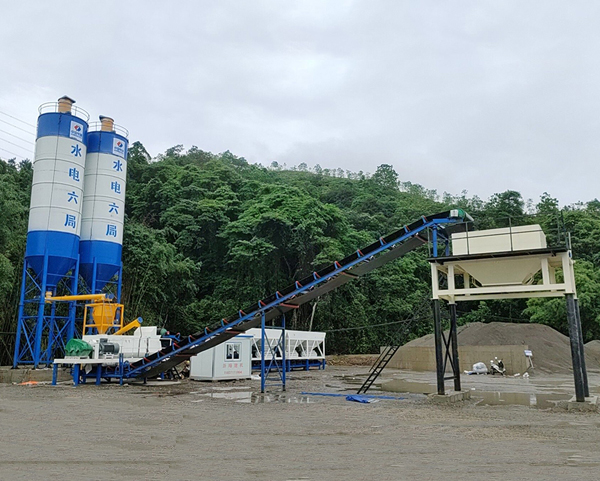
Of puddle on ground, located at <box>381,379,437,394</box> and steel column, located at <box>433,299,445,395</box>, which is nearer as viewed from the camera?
steel column, located at <box>433,299,445,395</box>

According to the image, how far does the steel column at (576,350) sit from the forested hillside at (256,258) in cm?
2514

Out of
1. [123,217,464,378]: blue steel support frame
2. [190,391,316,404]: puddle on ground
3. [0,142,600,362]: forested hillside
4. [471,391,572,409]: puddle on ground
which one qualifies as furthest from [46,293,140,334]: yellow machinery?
[471,391,572,409]: puddle on ground

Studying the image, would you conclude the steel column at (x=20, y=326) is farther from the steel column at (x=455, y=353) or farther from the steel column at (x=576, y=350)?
the steel column at (x=576, y=350)

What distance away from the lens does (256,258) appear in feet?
145

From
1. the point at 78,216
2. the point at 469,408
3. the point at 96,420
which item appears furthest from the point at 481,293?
the point at 78,216

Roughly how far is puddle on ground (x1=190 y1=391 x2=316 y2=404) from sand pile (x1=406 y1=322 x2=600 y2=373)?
20.7 metres

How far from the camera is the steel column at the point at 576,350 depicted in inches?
550

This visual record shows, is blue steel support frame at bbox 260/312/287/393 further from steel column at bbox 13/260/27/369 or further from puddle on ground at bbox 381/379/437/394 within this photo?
steel column at bbox 13/260/27/369

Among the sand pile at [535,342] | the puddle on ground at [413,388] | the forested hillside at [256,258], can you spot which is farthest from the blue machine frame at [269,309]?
the sand pile at [535,342]

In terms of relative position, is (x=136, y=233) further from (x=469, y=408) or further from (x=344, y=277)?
(x=469, y=408)

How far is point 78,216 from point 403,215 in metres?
42.1

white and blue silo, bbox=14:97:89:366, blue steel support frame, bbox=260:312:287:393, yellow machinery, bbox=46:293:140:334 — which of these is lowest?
blue steel support frame, bbox=260:312:287:393

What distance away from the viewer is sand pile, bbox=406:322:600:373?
107 feet

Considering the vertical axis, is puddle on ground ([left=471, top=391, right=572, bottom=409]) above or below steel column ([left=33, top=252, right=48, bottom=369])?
below
